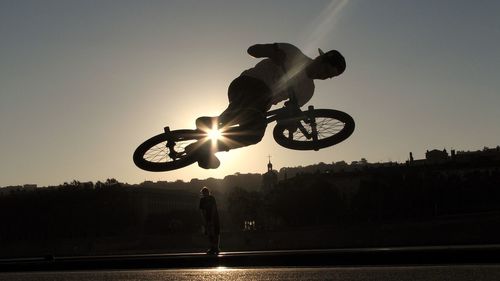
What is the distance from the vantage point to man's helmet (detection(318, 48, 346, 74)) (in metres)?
12.6

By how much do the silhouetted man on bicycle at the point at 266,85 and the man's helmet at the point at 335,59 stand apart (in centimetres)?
2

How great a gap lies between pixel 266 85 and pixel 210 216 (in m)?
7.74

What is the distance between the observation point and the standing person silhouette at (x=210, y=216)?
19828 mm

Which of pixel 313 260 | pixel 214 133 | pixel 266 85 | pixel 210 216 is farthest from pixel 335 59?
pixel 210 216

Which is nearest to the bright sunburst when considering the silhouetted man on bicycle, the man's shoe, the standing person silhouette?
the silhouetted man on bicycle

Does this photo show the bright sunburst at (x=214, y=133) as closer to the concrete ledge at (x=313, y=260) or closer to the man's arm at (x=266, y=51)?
the man's arm at (x=266, y=51)

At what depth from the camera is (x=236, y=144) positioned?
45.9 ft

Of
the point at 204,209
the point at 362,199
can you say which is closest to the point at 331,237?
the point at 362,199

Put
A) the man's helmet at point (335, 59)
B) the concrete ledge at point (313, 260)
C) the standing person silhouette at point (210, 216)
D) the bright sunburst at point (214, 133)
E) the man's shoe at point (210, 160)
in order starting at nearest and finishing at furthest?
the concrete ledge at point (313, 260), the man's helmet at point (335, 59), the bright sunburst at point (214, 133), the man's shoe at point (210, 160), the standing person silhouette at point (210, 216)

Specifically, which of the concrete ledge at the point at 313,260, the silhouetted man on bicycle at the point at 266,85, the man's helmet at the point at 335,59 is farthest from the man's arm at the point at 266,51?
the concrete ledge at the point at 313,260

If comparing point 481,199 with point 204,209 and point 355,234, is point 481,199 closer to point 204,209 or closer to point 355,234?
point 355,234

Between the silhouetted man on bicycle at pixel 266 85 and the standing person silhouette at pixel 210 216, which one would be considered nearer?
the silhouetted man on bicycle at pixel 266 85

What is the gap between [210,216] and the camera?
20031 millimetres

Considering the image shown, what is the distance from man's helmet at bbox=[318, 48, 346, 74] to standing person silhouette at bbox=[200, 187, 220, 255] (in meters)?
8.15
